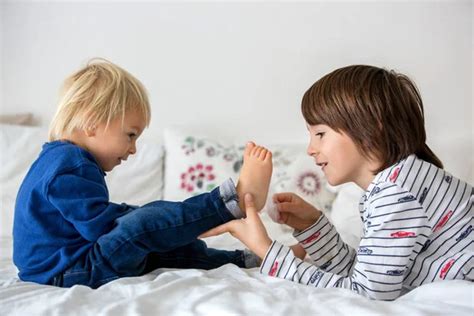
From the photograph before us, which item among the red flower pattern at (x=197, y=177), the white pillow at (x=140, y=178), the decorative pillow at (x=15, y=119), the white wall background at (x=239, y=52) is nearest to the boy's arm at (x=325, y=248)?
the red flower pattern at (x=197, y=177)

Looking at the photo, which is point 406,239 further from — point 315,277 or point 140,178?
point 140,178

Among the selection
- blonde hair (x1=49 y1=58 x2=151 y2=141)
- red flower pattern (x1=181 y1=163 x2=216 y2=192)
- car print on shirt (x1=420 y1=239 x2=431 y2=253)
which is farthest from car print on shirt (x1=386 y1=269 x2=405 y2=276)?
red flower pattern (x1=181 y1=163 x2=216 y2=192)

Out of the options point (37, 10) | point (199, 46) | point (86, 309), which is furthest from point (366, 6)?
point (86, 309)

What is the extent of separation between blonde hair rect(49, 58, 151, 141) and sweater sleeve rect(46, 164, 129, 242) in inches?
5.8

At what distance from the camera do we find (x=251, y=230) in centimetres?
93

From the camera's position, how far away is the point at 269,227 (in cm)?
150

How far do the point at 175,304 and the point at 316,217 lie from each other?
460 millimetres

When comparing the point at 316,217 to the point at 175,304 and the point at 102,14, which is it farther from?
the point at 102,14

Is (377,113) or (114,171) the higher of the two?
(377,113)

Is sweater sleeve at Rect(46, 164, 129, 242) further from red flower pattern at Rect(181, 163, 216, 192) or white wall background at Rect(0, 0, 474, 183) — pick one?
white wall background at Rect(0, 0, 474, 183)

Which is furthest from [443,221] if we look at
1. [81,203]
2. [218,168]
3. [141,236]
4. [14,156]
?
[14,156]

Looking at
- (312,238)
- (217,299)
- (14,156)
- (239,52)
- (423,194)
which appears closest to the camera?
(217,299)

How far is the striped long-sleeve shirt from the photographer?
0.82 metres

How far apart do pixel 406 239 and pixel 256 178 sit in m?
0.32
